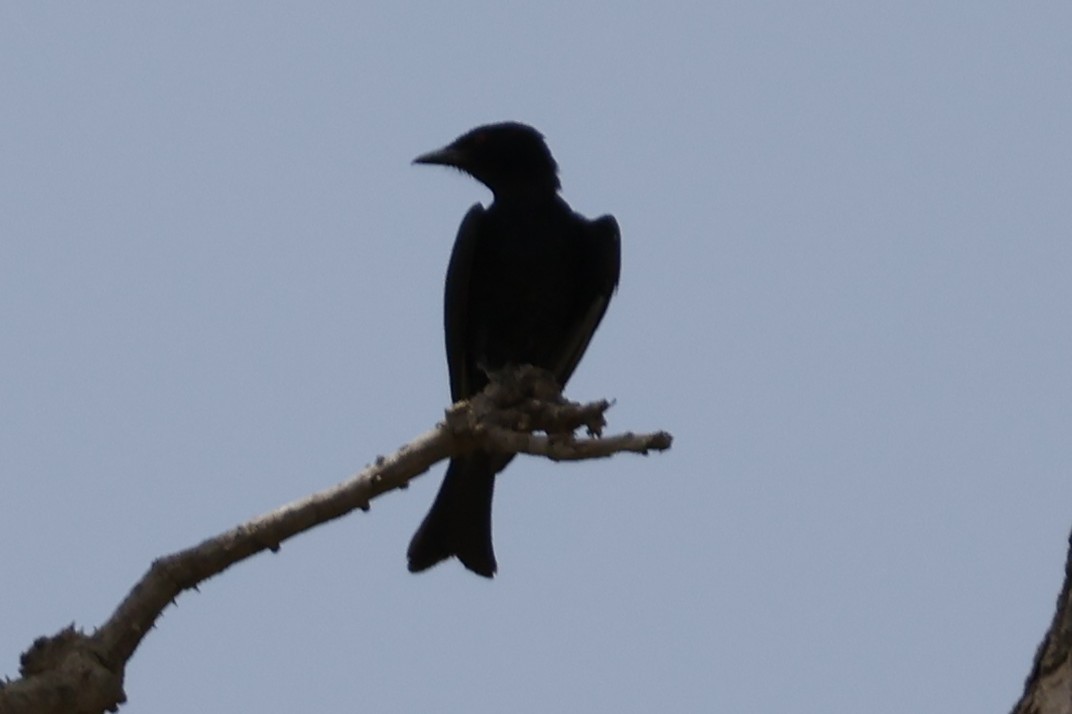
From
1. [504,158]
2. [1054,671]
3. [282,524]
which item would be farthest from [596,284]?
[1054,671]

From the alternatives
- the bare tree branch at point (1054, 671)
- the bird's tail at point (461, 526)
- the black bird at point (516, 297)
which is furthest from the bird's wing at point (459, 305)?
the bare tree branch at point (1054, 671)

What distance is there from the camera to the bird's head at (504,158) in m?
7.95

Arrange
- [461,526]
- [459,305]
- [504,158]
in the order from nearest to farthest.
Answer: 1. [461,526]
2. [459,305]
3. [504,158]

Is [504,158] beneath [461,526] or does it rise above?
above

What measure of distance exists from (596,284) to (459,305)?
23.3 inches

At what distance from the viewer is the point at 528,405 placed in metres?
5.83

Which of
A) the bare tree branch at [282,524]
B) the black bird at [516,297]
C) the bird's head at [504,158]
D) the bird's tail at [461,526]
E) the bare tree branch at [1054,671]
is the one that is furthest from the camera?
the bird's head at [504,158]

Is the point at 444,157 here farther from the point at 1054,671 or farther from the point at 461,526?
the point at 1054,671

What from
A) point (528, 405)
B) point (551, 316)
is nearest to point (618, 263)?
point (551, 316)

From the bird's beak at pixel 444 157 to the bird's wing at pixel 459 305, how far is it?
2.86ft

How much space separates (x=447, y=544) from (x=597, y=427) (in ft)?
5.41

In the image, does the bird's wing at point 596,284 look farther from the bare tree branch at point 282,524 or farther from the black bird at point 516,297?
the bare tree branch at point 282,524

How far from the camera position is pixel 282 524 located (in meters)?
4.93

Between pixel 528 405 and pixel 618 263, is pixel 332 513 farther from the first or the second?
pixel 618 263
